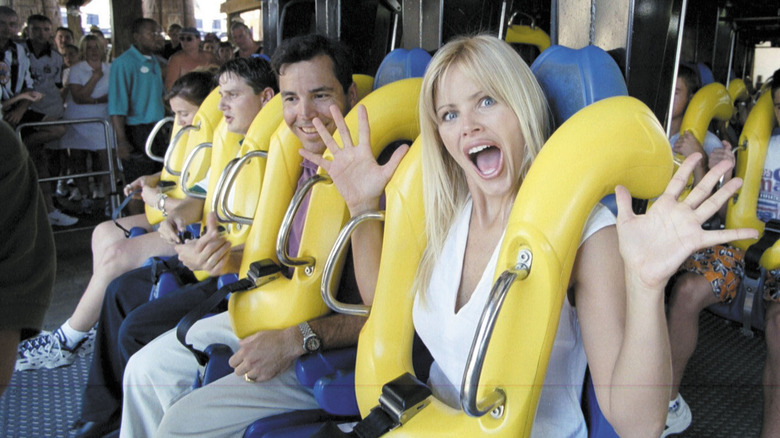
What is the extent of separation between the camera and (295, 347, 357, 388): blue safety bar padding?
1372 millimetres

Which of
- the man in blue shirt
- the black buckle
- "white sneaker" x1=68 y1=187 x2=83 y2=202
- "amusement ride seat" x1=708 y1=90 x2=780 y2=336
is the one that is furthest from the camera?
"white sneaker" x1=68 y1=187 x2=83 y2=202

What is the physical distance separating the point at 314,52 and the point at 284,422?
37.6 inches

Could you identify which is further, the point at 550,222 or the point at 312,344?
the point at 312,344

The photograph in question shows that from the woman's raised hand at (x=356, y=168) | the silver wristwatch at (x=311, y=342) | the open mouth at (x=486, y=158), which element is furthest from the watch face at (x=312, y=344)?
the open mouth at (x=486, y=158)

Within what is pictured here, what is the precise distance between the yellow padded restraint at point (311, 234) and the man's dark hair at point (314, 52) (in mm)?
330

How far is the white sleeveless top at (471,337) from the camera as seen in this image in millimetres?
1022

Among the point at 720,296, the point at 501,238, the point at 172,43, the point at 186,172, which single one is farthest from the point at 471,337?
the point at 172,43

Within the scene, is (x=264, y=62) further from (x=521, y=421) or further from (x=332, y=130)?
(x=521, y=421)

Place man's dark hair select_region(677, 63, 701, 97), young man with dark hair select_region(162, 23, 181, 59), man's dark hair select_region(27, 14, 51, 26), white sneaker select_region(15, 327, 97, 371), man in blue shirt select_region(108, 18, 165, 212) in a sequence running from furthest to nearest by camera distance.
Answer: young man with dark hair select_region(162, 23, 181, 59), man's dark hair select_region(27, 14, 51, 26), man in blue shirt select_region(108, 18, 165, 212), man's dark hair select_region(677, 63, 701, 97), white sneaker select_region(15, 327, 97, 371)

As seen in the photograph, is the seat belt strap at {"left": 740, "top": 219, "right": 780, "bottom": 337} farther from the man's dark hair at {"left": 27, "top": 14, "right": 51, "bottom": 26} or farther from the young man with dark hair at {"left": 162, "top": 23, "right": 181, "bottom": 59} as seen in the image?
the man's dark hair at {"left": 27, "top": 14, "right": 51, "bottom": 26}

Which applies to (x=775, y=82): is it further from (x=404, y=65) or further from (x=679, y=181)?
(x=679, y=181)

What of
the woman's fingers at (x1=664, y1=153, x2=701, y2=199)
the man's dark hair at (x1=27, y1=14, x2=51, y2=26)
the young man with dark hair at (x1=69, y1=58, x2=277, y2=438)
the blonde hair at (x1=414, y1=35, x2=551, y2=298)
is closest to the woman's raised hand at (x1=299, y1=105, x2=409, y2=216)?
the blonde hair at (x1=414, y1=35, x2=551, y2=298)

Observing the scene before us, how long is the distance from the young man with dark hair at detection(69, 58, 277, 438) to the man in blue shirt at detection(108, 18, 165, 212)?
1.67 m

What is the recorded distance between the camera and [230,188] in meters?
1.82
